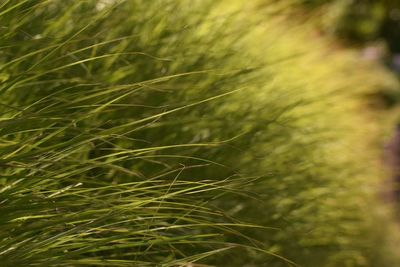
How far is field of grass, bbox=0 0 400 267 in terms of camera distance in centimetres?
169

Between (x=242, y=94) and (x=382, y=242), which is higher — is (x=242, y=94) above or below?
above

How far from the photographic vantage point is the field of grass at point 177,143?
1690mm

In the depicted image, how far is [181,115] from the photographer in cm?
234

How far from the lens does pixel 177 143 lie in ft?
7.53

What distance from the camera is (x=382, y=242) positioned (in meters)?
2.86

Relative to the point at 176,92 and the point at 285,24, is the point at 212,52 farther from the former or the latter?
the point at 285,24

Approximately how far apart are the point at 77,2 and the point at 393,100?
9.76 feet

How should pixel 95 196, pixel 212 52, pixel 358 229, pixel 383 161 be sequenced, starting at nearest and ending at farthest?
pixel 95 196, pixel 212 52, pixel 358 229, pixel 383 161

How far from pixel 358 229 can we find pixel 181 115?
2.51ft

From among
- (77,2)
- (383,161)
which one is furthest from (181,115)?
(383,161)

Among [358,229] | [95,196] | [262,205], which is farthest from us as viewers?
[358,229]

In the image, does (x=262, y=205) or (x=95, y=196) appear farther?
(x=262, y=205)

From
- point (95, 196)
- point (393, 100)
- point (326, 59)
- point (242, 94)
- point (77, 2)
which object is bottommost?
point (393, 100)

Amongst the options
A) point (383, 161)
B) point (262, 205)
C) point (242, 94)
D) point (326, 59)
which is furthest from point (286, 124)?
point (383, 161)
